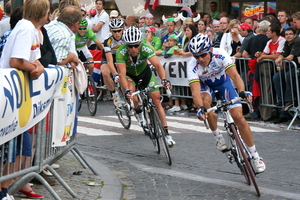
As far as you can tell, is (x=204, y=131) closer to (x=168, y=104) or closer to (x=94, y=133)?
(x=94, y=133)

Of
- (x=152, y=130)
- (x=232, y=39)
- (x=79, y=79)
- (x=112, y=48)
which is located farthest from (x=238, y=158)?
(x=232, y=39)

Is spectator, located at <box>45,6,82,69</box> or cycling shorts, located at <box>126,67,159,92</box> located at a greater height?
spectator, located at <box>45,6,82,69</box>

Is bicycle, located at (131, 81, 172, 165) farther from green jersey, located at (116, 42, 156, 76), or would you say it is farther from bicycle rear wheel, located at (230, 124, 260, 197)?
bicycle rear wheel, located at (230, 124, 260, 197)

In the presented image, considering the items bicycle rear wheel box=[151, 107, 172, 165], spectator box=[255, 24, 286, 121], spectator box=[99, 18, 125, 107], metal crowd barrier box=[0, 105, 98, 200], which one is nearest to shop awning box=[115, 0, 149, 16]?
spectator box=[99, 18, 125, 107]

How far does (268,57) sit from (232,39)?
5.54ft

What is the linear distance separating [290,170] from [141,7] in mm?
15001

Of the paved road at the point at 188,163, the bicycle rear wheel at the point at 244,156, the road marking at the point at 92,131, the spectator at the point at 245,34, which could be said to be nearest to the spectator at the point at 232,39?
the spectator at the point at 245,34

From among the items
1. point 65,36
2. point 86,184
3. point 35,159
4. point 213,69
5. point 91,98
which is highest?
point 65,36

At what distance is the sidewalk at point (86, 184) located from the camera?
6.32 m

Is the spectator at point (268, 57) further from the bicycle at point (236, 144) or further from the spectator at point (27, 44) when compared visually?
the spectator at point (27, 44)

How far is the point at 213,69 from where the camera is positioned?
7828mm

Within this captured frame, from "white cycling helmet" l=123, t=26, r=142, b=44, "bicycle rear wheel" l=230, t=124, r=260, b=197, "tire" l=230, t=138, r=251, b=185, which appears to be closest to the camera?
"bicycle rear wheel" l=230, t=124, r=260, b=197

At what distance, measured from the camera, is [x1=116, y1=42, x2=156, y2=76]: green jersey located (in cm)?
980

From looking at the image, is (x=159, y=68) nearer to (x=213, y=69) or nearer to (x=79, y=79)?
(x=213, y=69)
